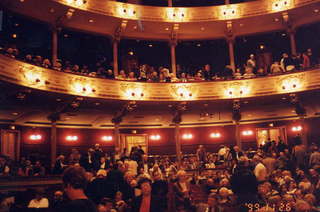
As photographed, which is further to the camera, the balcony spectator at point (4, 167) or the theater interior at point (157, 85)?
the theater interior at point (157, 85)

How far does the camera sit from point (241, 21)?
67.6 feet

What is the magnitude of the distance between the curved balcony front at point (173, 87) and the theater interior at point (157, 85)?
52 millimetres

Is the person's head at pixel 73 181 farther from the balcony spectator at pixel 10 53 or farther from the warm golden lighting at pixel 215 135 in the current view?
the warm golden lighting at pixel 215 135

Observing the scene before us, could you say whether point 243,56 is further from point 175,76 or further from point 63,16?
point 63,16

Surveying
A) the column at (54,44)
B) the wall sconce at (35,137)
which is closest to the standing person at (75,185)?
the column at (54,44)

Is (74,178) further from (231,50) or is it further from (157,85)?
(231,50)

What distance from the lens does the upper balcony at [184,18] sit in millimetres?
18734

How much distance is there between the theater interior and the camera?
1536cm

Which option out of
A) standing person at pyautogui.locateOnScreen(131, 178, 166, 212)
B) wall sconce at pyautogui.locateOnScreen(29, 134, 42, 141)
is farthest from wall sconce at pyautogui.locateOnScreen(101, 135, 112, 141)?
standing person at pyautogui.locateOnScreen(131, 178, 166, 212)

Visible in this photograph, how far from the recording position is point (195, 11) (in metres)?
20.8

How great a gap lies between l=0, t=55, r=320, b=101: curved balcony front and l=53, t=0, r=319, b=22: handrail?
362 centimetres

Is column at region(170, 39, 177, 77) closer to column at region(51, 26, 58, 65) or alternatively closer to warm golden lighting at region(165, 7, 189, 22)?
warm golden lighting at region(165, 7, 189, 22)

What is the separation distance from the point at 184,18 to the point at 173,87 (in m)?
4.07
